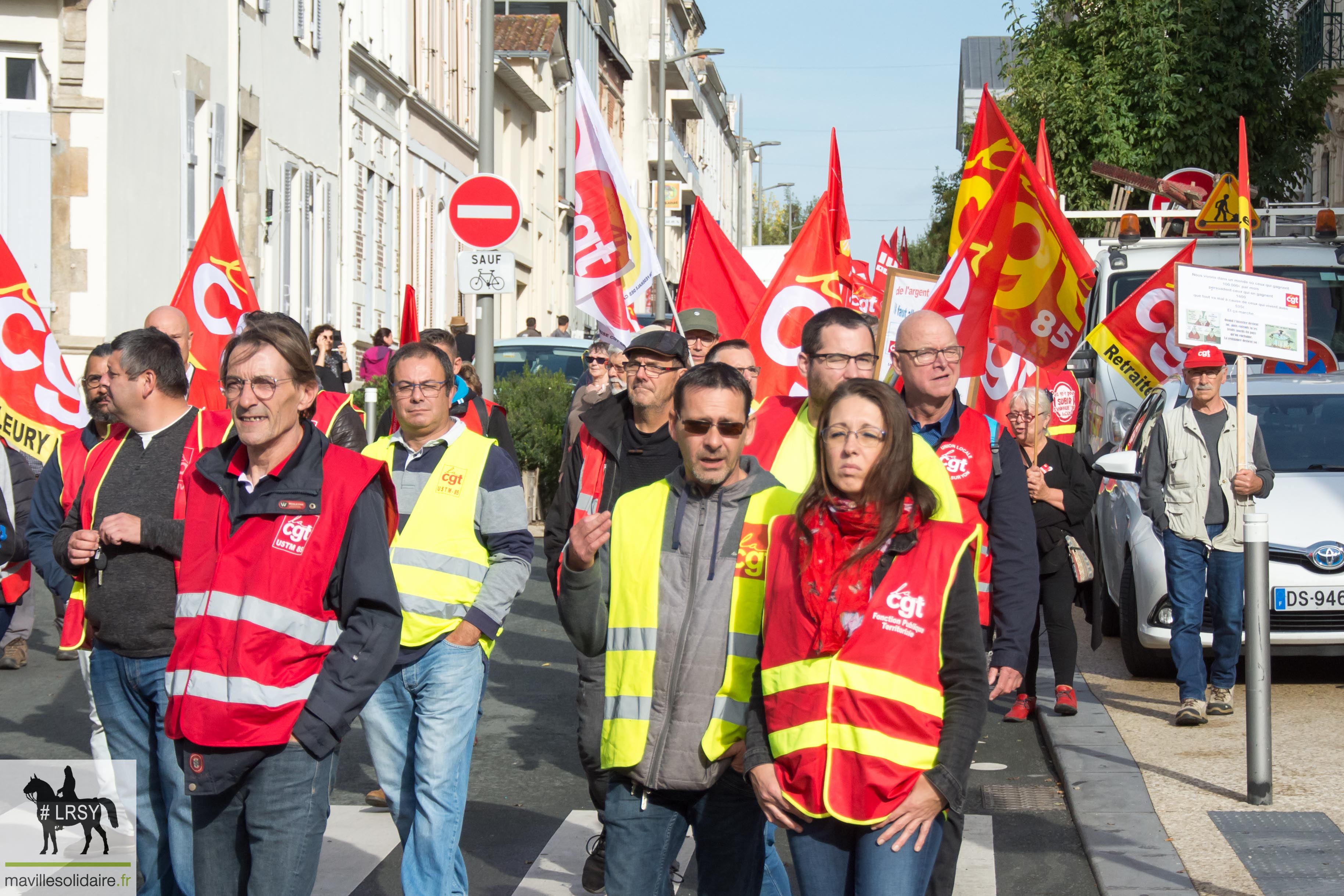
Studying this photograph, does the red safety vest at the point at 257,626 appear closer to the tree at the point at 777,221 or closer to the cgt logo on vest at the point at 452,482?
the cgt logo on vest at the point at 452,482

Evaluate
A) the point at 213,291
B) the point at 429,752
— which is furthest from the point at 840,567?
the point at 213,291

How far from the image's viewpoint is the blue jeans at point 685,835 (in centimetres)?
399

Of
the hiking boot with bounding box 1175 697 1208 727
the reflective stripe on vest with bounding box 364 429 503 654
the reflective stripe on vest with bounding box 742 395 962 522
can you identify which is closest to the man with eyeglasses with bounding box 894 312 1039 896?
the reflective stripe on vest with bounding box 742 395 962 522

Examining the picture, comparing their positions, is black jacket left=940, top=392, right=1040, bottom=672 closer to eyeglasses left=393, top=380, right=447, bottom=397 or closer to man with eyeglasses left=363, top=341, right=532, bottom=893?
man with eyeglasses left=363, top=341, right=532, bottom=893

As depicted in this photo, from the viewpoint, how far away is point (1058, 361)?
893 cm

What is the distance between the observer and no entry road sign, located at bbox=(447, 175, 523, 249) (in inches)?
490

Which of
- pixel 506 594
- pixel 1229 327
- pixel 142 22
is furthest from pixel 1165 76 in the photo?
pixel 506 594

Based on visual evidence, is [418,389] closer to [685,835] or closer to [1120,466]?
[685,835]

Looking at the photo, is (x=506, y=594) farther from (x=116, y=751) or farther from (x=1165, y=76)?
(x=1165, y=76)

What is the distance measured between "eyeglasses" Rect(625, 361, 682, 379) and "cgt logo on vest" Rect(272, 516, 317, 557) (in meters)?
1.81

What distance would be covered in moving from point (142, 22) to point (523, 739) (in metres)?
11.8

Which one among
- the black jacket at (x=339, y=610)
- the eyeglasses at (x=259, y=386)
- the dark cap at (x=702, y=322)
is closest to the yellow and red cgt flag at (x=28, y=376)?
the dark cap at (x=702, y=322)

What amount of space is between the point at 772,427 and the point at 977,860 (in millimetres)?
2026

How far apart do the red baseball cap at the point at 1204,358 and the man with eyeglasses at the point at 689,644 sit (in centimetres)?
509
